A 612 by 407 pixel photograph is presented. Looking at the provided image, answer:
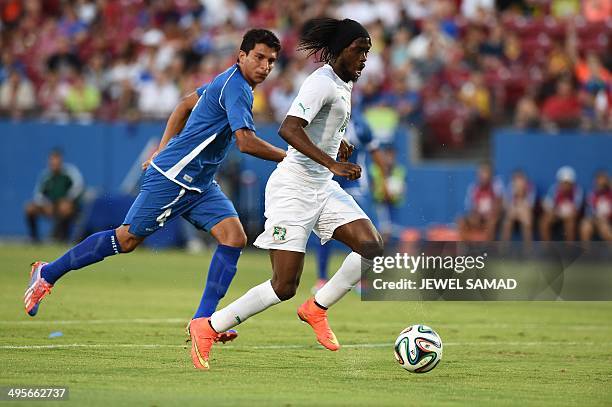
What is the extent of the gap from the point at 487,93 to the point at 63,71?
32.0 feet

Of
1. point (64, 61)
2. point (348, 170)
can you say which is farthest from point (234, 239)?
point (64, 61)

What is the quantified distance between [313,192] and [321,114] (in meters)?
0.60

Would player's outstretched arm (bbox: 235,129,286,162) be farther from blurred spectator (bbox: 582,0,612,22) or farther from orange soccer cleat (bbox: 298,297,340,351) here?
blurred spectator (bbox: 582,0,612,22)

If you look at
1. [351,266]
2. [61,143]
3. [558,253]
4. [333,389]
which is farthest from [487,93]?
[333,389]

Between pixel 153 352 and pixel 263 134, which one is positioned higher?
pixel 263 134

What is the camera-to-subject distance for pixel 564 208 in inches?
845

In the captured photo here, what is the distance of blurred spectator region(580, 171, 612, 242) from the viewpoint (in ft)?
69.3

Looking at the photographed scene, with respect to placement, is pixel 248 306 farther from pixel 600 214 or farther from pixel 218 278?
pixel 600 214

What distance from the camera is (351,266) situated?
9.62m

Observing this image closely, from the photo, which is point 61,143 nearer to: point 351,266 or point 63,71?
point 63,71

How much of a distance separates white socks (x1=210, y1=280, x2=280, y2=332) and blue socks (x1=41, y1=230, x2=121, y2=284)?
5.55 ft

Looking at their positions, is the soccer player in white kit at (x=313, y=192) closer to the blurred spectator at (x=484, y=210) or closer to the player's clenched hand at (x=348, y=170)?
the player's clenched hand at (x=348, y=170)

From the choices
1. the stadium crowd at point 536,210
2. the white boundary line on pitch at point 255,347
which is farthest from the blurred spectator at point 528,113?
the white boundary line on pitch at point 255,347

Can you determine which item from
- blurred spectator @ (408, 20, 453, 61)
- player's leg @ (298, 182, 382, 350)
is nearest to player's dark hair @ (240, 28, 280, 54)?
player's leg @ (298, 182, 382, 350)
